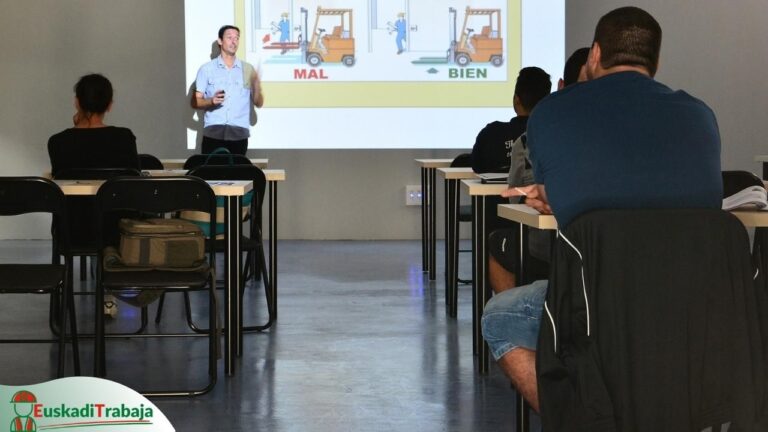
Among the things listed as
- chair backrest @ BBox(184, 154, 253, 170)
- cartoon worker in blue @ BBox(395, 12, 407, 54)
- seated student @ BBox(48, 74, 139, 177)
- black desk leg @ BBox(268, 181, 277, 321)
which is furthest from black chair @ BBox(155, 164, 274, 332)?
cartoon worker in blue @ BBox(395, 12, 407, 54)

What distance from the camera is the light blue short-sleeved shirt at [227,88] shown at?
7.61 m

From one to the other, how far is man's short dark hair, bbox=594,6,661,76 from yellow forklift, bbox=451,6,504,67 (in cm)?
576

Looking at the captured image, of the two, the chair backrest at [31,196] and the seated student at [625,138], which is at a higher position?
the seated student at [625,138]

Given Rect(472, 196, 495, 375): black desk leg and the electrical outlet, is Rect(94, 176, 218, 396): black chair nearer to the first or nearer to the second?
Rect(472, 196, 495, 375): black desk leg

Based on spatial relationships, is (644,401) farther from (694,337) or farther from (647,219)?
(647,219)

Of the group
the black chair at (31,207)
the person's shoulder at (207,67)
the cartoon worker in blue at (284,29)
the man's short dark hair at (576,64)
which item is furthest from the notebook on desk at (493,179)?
the cartoon worker in blue at (284,29)

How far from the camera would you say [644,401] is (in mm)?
2152

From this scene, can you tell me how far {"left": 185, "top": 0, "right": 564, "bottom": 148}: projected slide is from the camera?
319 inches

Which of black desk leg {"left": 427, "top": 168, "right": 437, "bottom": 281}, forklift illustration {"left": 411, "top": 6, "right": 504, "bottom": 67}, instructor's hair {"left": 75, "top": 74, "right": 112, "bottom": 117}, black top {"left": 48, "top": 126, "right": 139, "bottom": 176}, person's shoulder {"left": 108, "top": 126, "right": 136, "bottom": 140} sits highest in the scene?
forklift illustration {"left": 411, "top": 6, "right": 504, "bottom": 67}

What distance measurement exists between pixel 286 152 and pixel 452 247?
3675 mm

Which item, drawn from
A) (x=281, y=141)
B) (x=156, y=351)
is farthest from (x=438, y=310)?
(x=281, y=141)

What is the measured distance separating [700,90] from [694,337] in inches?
259

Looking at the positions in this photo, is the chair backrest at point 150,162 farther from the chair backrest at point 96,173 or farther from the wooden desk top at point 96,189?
the wooden desk top at point 96,189

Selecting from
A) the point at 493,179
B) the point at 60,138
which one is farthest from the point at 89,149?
the point at 493,179
